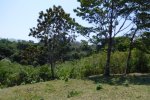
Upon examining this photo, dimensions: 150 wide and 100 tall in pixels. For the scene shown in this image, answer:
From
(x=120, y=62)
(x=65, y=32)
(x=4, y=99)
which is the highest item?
(x=65, y=32)

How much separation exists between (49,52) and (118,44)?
5212 mm

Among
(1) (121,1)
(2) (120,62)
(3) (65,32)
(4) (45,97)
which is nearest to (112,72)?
(2) (120,62)

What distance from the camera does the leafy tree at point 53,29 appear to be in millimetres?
23469

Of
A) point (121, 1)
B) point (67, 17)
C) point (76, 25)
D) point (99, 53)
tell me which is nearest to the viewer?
point (121, 1)

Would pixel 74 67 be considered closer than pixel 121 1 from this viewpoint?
No

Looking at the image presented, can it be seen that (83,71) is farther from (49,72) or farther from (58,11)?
(58,11)

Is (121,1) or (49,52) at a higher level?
(121,1)

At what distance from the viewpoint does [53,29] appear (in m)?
23.9

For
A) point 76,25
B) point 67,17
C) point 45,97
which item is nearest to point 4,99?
point 45,97

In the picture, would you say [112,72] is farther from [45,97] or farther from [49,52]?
[45,97]

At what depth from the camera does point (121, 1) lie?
20.2 metres

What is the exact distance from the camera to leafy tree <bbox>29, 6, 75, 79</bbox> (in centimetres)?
2347

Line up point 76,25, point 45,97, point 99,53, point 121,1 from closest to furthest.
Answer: point 45,97 < point 121,1 < point 76,25 < point 99,53

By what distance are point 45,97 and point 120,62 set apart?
449 inches
